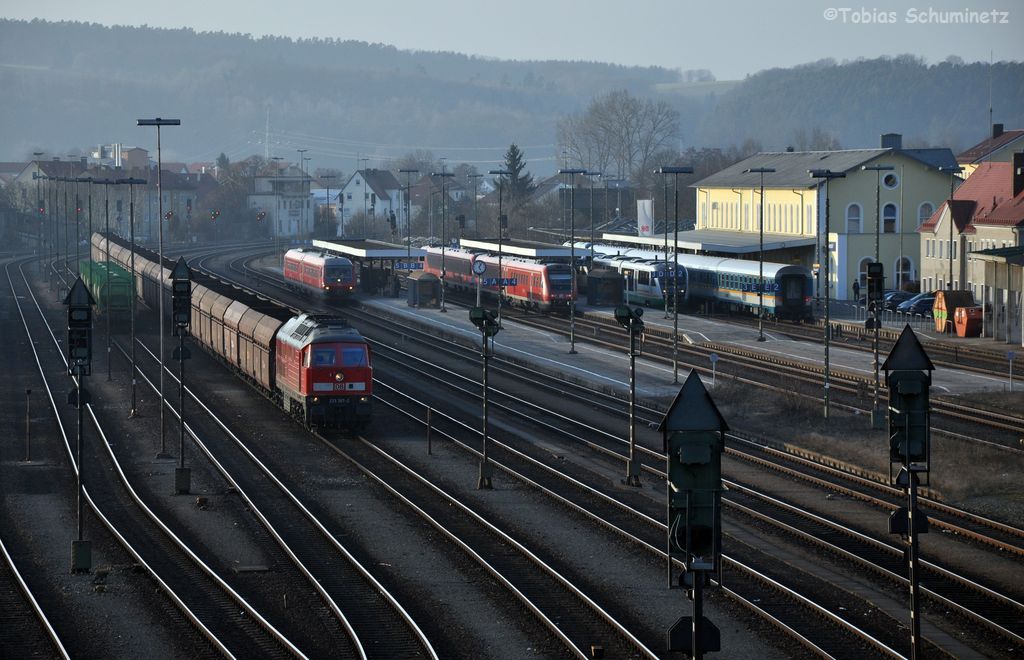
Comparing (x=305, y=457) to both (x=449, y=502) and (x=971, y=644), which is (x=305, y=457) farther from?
(x=971, y=644)

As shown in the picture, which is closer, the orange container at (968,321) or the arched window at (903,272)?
the orange container at (968,321)

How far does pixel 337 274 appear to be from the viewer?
86562 mm

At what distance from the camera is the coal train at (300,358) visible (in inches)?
1610

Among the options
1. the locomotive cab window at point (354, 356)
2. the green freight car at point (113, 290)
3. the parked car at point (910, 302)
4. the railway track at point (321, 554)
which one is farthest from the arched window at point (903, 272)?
the railway track at point (321, 554)

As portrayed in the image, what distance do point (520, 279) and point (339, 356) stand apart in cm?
4306

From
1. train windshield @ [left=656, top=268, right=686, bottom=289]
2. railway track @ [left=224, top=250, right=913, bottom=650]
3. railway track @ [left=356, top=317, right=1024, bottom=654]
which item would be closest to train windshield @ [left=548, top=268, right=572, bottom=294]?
train windshield @ [left=656, top=268, right=686, bottom=289]

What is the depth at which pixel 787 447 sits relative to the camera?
4019 cm

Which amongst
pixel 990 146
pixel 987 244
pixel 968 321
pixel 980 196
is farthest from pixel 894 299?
pixel 990 146

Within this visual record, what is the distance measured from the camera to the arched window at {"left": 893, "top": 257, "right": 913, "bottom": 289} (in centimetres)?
8656

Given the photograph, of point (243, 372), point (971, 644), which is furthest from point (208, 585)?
point (243, 372)

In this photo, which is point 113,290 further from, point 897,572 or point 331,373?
point 897,572

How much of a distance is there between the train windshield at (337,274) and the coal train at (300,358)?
27.4 meters

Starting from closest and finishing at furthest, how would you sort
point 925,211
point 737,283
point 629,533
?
1. point 629,533
2. point 737,283
3. point 925,211

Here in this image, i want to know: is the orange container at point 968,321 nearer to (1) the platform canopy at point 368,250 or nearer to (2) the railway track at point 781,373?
(2) the railway track at point 781,373
